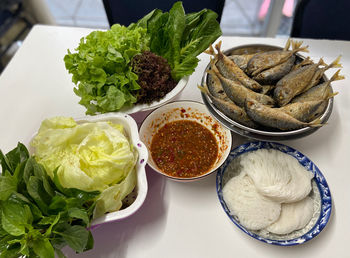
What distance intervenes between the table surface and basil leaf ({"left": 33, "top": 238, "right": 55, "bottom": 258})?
8.5 inches

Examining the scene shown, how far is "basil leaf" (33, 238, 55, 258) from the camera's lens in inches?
26.0

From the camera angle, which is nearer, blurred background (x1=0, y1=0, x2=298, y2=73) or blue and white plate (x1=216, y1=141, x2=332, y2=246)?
blue and white plate (x1=216, y1=141, x2=332, y2=246)

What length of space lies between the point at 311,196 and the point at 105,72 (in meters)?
0.89

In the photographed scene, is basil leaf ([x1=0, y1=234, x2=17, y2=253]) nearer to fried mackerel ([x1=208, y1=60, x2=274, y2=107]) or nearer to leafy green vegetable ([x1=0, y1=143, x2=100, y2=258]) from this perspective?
leafy green vegetable ([x1=0, y1=143, x2=100, y2=258])

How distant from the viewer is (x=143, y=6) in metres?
1.61

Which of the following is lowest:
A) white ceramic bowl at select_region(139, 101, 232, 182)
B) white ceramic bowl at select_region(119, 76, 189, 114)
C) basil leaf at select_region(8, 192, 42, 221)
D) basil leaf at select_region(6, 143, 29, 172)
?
white ceramic bowl at select_region(139, 101, 232, 182)

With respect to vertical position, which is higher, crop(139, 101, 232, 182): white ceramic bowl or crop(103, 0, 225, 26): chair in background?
crop(103, 0, 225, 26): chair in background

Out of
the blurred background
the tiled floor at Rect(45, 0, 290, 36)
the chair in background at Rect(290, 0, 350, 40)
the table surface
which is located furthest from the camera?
the tiled floor at Rect(45, 0, 290, 36)

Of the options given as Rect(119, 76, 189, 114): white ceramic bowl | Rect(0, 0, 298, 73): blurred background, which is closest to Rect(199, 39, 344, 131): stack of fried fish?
Rect(119, 76, 189, 114): white ceramic bowl

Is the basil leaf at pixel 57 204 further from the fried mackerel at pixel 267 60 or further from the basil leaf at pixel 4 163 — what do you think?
the fried mackerel at pixel 267 60

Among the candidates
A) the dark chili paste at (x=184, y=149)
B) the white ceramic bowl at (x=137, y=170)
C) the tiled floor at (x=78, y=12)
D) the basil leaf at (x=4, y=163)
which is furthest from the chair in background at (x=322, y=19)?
the tiled floor at (x=78, y=12)

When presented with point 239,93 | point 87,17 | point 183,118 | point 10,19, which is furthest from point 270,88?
point 87,17

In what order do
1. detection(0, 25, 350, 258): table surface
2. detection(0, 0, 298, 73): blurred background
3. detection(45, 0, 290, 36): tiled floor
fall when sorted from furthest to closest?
detection(45, 0, 290, 36): tiled floor < detection(0, 0, 298, 73): blurred background < detection(0, 25, 350, 258): table surface

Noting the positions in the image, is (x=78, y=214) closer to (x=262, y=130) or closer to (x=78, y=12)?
(x=262, y=130)
